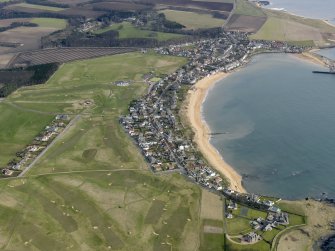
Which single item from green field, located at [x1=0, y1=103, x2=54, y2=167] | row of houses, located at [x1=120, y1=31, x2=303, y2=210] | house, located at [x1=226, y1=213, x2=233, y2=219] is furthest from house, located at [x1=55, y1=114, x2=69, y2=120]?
house, located at [x1=226, y1=213, x2=233, y2=219]

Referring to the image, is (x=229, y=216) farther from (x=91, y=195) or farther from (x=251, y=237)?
(x=91, y=195)

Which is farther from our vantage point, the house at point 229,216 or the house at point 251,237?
the house at point 229,216

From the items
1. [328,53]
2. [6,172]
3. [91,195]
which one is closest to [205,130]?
[91,195]

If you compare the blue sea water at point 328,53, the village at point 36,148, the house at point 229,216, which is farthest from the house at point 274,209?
the blue sea water at point 328,53

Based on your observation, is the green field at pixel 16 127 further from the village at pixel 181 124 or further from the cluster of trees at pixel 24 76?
the village at pixel 181 124

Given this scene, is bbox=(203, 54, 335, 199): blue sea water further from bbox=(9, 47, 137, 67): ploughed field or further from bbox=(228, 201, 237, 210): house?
bbox=(9, 47, 137, 67): ploughed field

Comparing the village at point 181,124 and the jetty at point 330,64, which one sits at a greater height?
the jetty at point 330,64

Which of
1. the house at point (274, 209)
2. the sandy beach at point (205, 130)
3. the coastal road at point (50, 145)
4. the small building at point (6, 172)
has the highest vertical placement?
the house at point (274, 209)

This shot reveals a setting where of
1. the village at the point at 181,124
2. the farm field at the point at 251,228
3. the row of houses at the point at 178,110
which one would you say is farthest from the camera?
the row of houses at the point at 178,110
